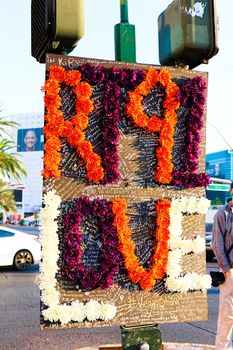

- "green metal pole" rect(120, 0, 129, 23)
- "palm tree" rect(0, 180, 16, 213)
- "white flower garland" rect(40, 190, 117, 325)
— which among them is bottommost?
"white flower garland" rect(40, 190, 117, 325)

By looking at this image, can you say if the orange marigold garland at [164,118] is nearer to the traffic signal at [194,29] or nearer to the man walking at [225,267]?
the traffic signal at [194,29]

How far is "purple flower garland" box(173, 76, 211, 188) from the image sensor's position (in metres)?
4.70

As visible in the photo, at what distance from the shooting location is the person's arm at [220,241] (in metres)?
5.23

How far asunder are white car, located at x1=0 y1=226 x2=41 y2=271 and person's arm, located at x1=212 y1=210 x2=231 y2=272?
10.8 metres

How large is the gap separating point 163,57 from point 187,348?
325cm

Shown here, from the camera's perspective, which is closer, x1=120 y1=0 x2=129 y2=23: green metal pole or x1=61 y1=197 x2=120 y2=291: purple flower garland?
x1=61 y1=197 x2=120 y2=291: purple flower garland

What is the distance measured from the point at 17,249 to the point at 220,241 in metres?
11.0

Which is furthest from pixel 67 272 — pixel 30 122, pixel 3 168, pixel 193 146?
pixel 30 122

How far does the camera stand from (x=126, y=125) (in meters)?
4.63

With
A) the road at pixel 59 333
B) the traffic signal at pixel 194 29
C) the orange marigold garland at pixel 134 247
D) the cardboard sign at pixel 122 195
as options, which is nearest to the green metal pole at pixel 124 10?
the traffic signal at pixel 194 29

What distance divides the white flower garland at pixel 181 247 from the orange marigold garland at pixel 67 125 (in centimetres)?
76

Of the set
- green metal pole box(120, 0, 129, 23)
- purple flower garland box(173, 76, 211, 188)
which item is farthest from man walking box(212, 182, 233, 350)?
green metal pole box(120, 0, 129, 23)

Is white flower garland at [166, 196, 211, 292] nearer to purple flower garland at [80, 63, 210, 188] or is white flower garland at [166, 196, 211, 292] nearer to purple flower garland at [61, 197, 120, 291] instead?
purple flower garland at [80, 63, 210, 188]

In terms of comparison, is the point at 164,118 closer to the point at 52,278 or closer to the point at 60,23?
the point at 60,23
